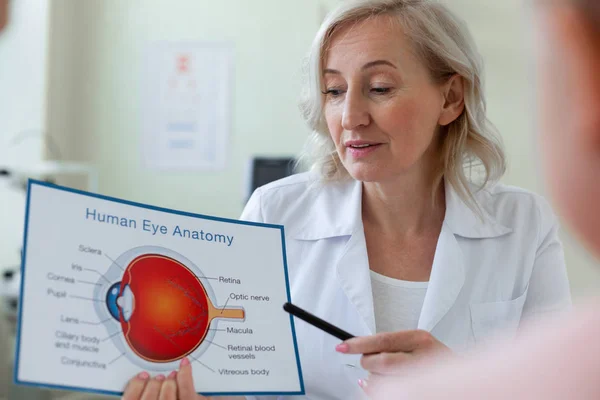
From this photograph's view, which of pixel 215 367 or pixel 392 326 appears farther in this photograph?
pixel 392 326

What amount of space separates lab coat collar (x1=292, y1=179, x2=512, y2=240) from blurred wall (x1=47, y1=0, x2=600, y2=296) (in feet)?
6.97

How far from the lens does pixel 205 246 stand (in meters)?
1.12

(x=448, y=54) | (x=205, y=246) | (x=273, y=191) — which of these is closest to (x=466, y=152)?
(x=448, y=54)

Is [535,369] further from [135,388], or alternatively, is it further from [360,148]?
[360,148]

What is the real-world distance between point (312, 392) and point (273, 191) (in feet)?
1.61

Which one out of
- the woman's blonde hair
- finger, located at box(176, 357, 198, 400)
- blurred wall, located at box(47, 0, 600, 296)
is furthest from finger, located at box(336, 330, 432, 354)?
blurred wall, located at box(47, 0, 600, 296)

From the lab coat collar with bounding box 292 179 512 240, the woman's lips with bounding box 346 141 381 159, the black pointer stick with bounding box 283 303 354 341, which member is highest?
the woman's lips with bounding box 346 141 381 159

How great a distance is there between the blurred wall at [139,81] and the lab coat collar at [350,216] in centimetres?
213

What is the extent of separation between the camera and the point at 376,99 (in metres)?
1.50

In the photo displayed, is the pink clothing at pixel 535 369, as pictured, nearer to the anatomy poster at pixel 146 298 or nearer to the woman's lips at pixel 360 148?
the anatomy poster at pixel 146 298

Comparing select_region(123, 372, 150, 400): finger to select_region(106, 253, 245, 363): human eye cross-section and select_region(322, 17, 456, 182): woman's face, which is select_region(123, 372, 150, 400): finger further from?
select_region(322, 17, 456, 182): woman's face

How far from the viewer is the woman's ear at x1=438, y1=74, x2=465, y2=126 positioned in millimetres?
1620

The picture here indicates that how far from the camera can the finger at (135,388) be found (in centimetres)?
97

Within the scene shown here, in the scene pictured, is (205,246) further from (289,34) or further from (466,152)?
(289,34)
